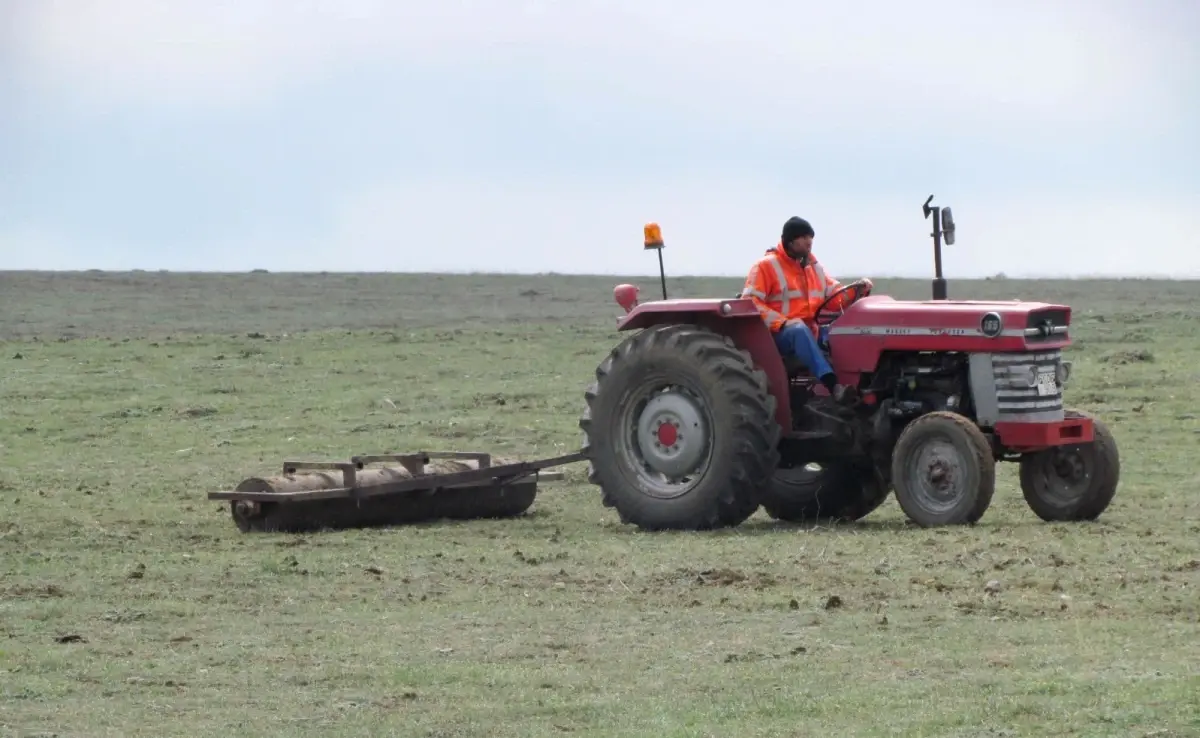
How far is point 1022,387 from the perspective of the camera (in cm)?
1180

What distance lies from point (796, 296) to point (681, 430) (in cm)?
109

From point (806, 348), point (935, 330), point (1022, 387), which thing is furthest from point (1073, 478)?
point (806, 348)

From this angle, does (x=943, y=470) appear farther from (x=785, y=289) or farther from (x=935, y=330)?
(x=785, y=289)

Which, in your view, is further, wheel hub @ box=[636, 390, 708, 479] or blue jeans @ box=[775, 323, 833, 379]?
wheel hub @ box=[636, 390, 708, 479]

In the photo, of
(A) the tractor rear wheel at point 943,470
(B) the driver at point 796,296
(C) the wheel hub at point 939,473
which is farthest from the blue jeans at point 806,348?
(C) the wheel hub at point 939,473

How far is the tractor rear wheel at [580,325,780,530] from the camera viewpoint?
1217 centimetres

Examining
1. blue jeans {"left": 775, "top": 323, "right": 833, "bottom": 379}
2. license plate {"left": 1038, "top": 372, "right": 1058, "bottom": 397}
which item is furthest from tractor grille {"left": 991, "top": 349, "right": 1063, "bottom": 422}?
blue jeans {"left": 775, "top": 323, "right": 833, "bottom": 379}

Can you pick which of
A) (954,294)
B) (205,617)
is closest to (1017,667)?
(205,617)

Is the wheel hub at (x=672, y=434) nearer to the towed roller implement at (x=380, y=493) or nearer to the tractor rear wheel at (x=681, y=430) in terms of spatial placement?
the tractor rear wheel at (x=681, y=430)

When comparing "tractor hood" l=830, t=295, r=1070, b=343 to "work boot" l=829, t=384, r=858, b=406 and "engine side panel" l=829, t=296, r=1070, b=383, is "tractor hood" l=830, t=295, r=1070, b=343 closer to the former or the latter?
"engine side panel" l=829, t=296, r=1070, b=383

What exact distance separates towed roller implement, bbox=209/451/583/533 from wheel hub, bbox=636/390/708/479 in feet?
1.67

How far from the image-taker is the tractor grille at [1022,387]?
11797 mm

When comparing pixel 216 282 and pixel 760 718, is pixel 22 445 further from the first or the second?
pixel 216 282

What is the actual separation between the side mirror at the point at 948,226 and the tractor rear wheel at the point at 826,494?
6.05ft
